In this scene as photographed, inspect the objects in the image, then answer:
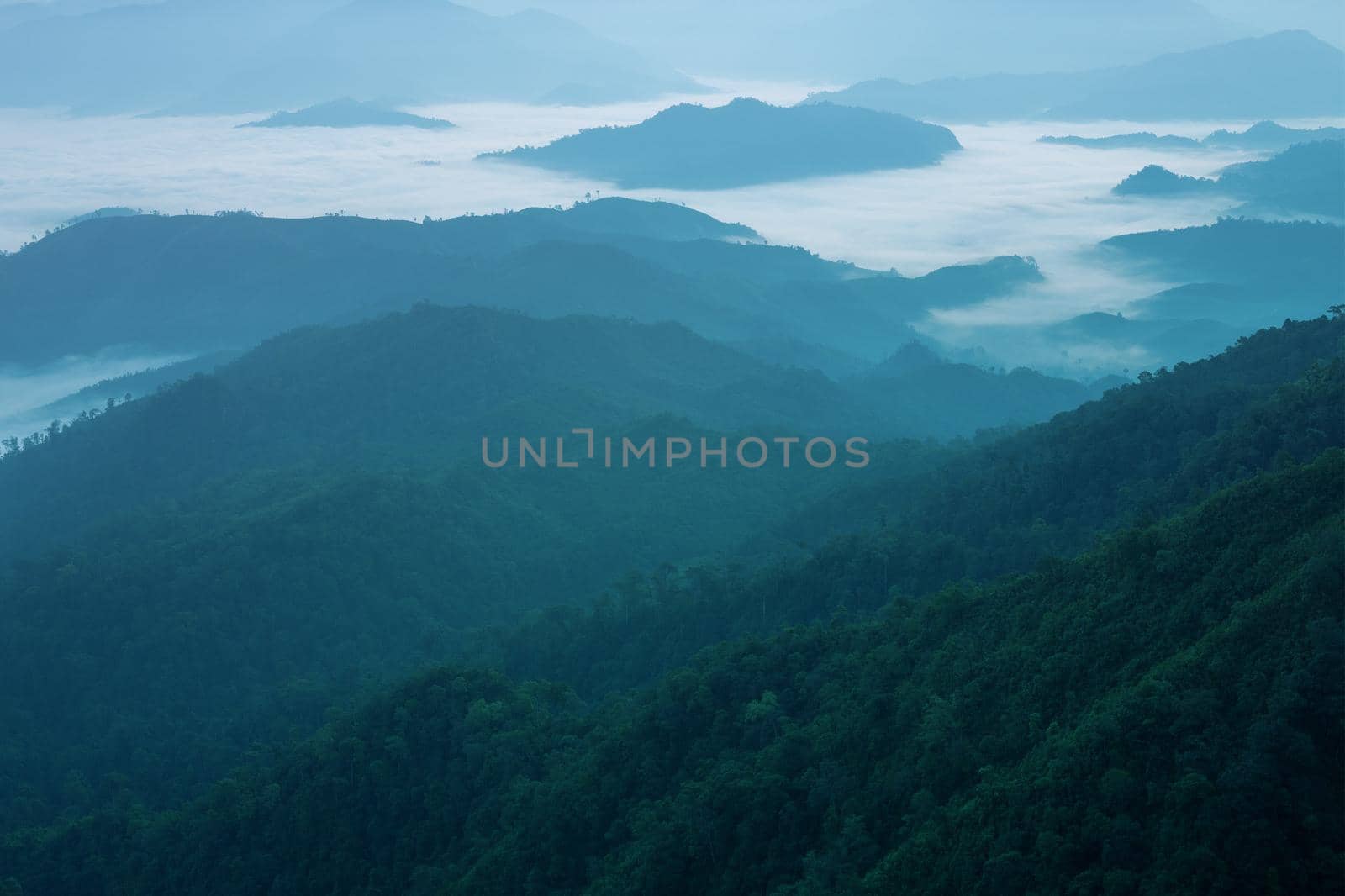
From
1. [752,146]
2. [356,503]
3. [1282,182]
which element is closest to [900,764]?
[356,503]

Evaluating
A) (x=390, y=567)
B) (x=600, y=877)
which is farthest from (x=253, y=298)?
(x=600, y=877)

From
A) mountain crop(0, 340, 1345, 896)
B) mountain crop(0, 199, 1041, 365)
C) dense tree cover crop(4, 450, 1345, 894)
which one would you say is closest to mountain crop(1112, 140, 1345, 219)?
mountain crop(0, 199, 1041, 365)

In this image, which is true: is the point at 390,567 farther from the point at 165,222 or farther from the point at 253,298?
the point at 165,222

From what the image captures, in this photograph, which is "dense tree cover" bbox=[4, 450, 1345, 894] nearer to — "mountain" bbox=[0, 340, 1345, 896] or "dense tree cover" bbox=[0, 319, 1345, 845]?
"mountain" bbox=[0, 340, 1345, 896]

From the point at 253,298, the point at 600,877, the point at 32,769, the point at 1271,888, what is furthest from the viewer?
the point at 253,298

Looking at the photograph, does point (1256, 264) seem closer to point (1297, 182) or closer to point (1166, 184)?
point (1297, 182)

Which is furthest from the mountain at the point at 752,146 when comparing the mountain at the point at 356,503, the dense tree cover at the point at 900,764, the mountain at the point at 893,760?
the dense tree cover at the point at 900,764
